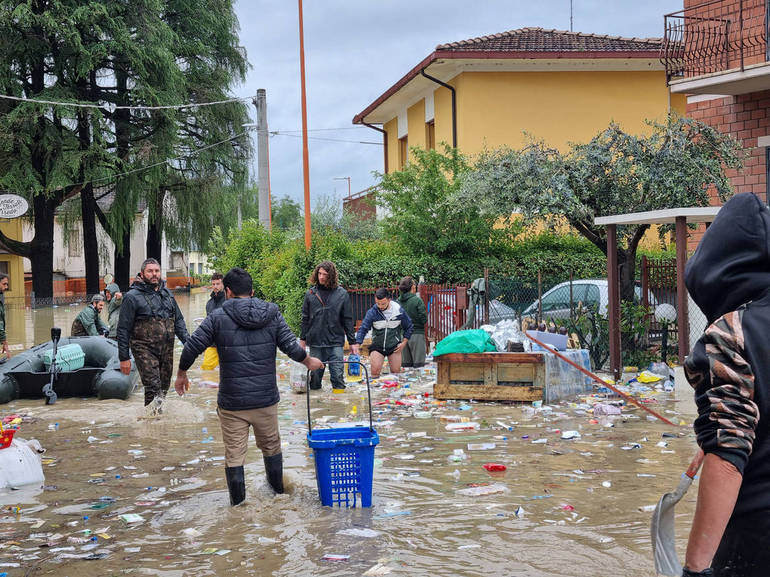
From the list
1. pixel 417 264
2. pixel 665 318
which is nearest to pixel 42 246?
pixel 417 264

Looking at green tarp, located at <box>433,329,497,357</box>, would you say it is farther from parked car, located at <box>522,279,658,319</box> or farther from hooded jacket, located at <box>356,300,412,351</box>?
parked car, located at <box>522,279,658,319</box>

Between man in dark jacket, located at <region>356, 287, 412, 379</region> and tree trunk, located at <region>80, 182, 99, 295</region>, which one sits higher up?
tree trunk, located at <region>80, 182, 99, 295</region>

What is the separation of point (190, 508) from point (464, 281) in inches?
527

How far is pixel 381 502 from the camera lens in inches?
253

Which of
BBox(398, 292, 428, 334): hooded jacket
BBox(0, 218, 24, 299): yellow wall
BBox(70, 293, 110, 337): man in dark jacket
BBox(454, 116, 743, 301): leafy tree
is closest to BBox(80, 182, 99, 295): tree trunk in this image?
BBox(0, 218, 24, 299): yellow wall

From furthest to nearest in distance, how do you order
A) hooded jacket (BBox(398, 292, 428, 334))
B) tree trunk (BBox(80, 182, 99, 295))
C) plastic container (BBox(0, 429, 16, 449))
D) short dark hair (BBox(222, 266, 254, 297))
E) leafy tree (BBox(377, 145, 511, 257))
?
1. tree trunk (BBox(80, 182, 99, 295))
2. leafy tree (BBox(377, 145, 511, 257))
3. hooded jacket (BBox(398, 292, 428, 334))
4. plastic container (BBox(0, 429, 16, 449))
5. short dark hair (BBox(222, 266, 254, 297))

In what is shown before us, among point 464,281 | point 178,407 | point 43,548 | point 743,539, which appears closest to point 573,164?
point 464,281

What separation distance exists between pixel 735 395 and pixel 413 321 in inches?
478

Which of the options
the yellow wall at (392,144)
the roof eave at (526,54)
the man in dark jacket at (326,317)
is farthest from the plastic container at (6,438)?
the yellow wall at (392,144)

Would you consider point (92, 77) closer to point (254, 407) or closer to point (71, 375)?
point (71, 375)

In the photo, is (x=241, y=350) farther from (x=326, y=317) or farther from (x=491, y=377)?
(x=326, y=317)

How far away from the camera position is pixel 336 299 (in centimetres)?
1187

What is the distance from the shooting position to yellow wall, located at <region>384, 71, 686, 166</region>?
23453 mm

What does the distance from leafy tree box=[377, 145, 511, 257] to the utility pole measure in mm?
5124
